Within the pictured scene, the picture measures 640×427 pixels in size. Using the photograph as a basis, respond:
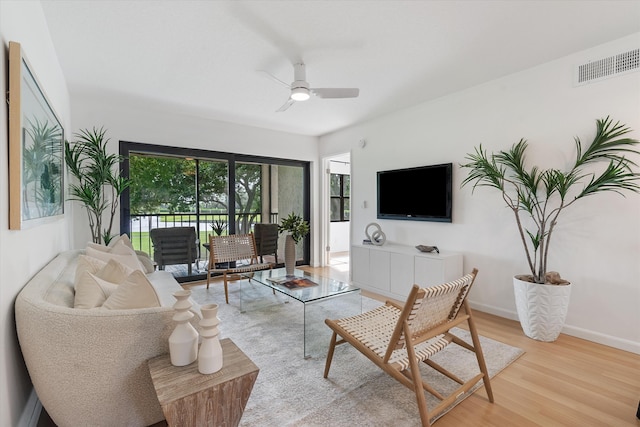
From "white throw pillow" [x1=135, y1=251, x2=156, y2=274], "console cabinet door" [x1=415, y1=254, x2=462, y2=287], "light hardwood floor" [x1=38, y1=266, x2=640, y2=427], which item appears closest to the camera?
"light hardwood floor" [x1=38, y1=266, x2=640, y2=427]

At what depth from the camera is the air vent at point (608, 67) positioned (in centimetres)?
234

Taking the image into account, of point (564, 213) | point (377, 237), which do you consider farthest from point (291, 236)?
point (564, 213)

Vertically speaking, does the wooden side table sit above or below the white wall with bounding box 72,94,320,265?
below

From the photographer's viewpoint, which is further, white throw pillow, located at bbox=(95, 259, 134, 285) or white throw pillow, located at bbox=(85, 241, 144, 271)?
white throw pillow, located at bbox=(85, 241, 144, 271)

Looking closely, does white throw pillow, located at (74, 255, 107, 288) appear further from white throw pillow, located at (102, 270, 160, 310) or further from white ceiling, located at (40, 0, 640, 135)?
white ceiling, located at (40, 0, 640, 135)

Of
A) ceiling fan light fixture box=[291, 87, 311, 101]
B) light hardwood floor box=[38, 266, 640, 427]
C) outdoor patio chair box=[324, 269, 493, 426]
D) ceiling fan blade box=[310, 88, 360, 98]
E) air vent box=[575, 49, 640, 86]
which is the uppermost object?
air vent box=[575, 49, 640, 86]

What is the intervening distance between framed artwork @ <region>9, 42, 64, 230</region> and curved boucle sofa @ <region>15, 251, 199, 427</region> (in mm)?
422

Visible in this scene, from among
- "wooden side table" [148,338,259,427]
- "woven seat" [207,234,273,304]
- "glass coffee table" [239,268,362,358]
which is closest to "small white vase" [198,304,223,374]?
"wooden side table" [148,338,259,427]

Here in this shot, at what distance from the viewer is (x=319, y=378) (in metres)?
Answer: 2.03

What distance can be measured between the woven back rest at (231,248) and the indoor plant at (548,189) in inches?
118

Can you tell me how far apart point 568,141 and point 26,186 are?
384 cm

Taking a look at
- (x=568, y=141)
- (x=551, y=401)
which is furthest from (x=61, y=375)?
(x=568, y=141)

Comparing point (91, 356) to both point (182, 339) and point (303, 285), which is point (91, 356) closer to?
point (182, 339)

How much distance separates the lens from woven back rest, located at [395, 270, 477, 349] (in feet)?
4.77
